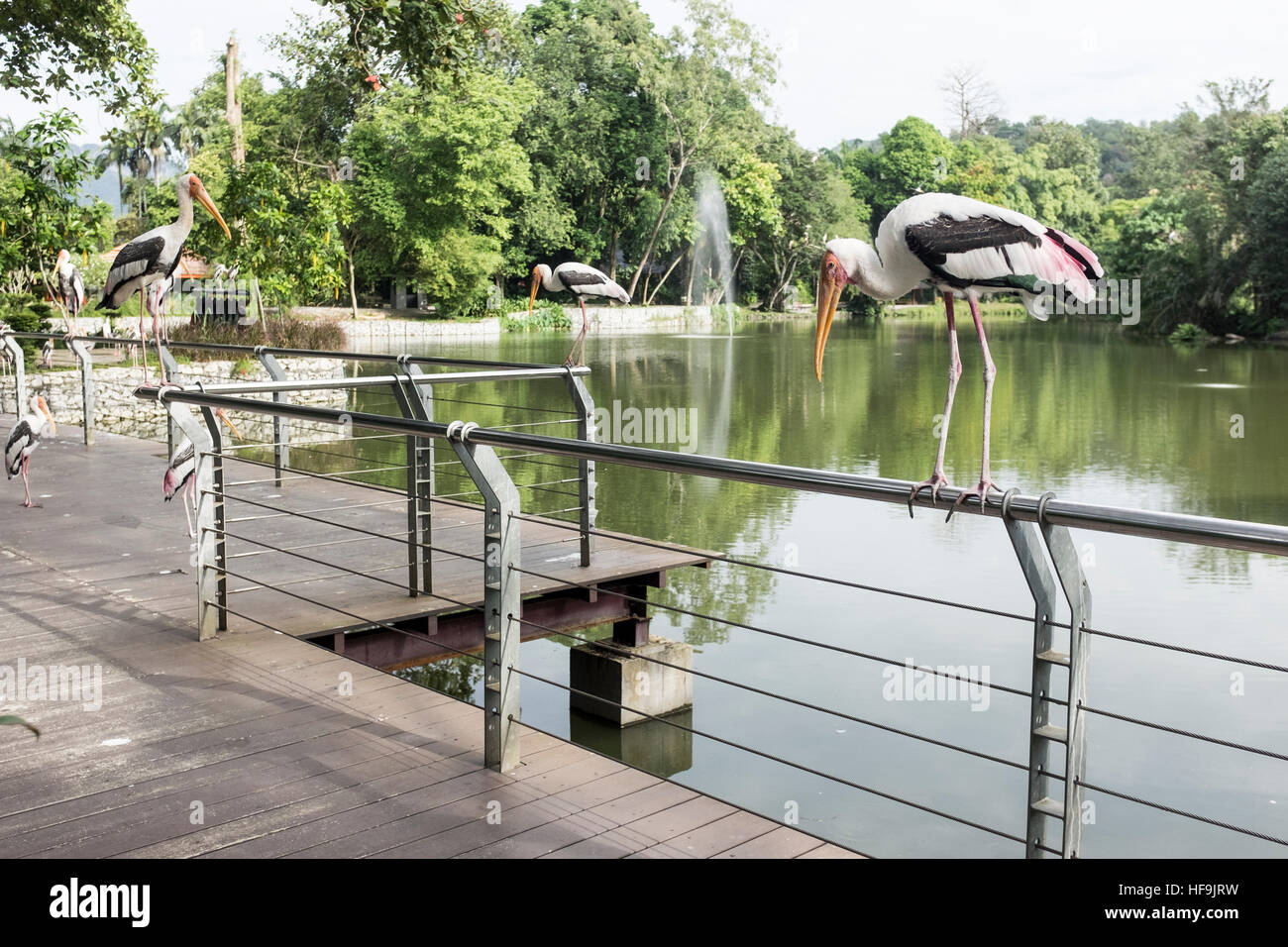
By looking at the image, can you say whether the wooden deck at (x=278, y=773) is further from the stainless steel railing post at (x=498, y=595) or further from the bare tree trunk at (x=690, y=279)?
the bare tree trunk at (x=690, y=279)

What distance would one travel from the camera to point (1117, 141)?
15762 cm

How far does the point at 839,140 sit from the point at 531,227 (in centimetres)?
5378

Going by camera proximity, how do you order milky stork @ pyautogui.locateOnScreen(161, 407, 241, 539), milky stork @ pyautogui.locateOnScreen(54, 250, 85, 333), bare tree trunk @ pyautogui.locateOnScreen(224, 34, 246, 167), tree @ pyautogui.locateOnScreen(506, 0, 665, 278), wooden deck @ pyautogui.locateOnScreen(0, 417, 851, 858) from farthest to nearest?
tree @ pyautogui.locateOnScreen(506, 0, 665, 278), bare tree trunk @ pyautogui.locateOnScreen(224, 34, 246, 167), milky stork @ pyautogui.locateOnScreen(54, 250, 85, 333), milky stork @ pyautogui.locateOnScreen(161, 407, 241, 539), wooden deck @ pyautogui.locateOnScreen(0, 417, 851, 858)

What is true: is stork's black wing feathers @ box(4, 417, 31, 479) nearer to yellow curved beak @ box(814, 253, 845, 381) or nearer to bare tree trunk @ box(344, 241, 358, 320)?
yellow curved beak @ box(814, 253, 845, 381)

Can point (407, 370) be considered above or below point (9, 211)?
below

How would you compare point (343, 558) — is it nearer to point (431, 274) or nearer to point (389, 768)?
point (389, 768)

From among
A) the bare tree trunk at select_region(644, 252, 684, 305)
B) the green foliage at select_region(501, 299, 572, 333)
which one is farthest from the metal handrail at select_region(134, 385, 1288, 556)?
the bare tree trunk at select_region(644, 252, 684, 305)

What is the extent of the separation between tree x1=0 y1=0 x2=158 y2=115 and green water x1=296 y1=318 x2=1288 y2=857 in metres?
5.69

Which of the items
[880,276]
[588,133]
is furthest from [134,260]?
[588,133]

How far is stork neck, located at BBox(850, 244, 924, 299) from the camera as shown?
10.9 ft

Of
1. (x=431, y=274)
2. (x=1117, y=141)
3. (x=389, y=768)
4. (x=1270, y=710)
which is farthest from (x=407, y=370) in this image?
(x=1117, y=141)

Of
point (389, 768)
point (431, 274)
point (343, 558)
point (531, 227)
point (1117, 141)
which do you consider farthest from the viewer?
point (1117, 141)

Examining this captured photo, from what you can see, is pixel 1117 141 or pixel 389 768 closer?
pixel 389 768

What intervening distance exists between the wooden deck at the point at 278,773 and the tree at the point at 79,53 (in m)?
10.9
